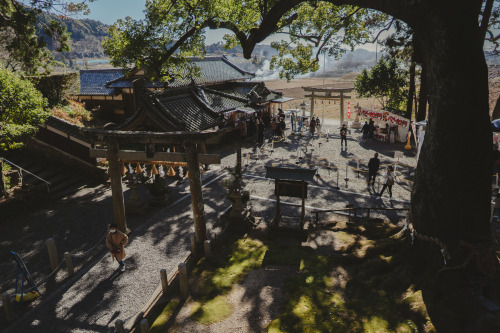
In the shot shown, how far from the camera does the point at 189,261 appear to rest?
9547mm

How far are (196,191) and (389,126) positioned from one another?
18788mm

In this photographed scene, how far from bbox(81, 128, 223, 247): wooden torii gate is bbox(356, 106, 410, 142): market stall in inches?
708

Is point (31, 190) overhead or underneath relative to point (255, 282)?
overhead

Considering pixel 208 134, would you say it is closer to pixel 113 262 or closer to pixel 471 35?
pixel 113 262

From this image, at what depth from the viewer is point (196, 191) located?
33.0 feet

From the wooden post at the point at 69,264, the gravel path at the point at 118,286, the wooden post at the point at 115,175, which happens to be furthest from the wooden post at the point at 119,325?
the wooden post at the point at 115,175

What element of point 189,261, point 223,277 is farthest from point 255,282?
point 189,261

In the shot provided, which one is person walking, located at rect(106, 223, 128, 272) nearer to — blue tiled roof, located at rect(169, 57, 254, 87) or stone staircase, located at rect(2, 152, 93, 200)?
stone staircase, located at rect(2, 152, 93, 200)

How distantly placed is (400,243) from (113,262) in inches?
329

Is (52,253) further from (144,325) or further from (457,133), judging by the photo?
(457,133)

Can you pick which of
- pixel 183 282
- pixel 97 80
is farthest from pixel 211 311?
pixel 97 80

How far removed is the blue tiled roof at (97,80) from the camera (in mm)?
27528

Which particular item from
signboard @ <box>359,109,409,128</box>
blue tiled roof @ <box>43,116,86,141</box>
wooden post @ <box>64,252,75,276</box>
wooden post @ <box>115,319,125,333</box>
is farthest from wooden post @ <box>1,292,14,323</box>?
signboard @ <box>359,109,409,128</box>

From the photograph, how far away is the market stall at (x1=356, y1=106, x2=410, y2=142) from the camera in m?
23.2
